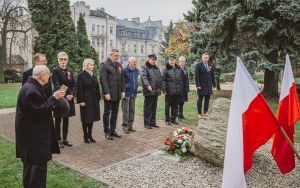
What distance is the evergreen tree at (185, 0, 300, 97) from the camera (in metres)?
15.7

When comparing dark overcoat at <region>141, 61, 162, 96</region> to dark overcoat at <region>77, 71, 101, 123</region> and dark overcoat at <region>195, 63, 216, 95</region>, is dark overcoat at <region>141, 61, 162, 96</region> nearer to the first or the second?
dark overcoat at <region>195, 63, 216, 95</region>

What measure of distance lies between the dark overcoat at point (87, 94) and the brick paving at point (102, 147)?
2.37 feet

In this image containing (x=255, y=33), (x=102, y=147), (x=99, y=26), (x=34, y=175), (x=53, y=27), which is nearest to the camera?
(x=34, y=175)

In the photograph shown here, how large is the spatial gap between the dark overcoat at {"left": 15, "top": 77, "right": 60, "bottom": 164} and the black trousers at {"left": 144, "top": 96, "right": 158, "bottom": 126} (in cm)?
571

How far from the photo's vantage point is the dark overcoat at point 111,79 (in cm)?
911

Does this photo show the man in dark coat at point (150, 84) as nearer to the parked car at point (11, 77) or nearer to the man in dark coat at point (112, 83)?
the man in dark coat at point (112, 83)

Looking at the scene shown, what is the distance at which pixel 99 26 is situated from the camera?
70500mm

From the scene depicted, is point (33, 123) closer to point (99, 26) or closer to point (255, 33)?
point (255, 33)

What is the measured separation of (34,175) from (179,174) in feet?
8.69

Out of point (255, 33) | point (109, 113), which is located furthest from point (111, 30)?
point (109, 113)

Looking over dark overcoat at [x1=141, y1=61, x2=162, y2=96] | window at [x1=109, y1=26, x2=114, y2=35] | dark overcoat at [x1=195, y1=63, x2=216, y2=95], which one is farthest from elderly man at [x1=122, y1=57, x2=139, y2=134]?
window at [x1=109, y1=26, x2=114, y2=35]

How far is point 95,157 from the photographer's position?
25.7 feet

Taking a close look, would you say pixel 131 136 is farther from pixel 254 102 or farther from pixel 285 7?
pixel 285 7

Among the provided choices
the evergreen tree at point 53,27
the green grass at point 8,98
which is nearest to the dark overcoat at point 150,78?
the green grass at point 8,98
